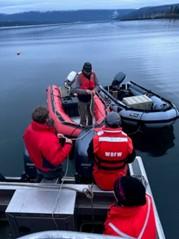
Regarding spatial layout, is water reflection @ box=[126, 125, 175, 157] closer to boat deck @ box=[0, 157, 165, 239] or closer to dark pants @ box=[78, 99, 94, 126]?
dark pants @ box=[78, 99, 94, 126]

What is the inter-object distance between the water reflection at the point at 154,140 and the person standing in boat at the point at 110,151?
13.3ft

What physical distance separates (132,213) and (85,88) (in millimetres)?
4623

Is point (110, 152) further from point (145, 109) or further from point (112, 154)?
point (145, 109)

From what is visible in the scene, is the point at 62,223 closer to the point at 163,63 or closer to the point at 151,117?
the point at 151,117

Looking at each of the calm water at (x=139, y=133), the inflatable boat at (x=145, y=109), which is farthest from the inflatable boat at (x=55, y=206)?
the inflatable boat at (x=145, y=109)

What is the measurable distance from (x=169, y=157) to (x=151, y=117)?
104 cm

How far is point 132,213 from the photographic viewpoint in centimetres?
221

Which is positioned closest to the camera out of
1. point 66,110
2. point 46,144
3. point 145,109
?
point 46,144

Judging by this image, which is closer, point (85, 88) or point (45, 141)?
point (45, 141)

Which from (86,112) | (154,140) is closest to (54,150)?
(86,112)

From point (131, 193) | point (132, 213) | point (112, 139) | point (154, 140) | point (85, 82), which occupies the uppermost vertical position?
point (131, 193)

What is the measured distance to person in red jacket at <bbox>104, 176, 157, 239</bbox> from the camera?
2.16 meters

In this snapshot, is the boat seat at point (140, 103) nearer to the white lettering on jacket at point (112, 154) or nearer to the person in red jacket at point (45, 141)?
the white lettering on jacket at point (112, 154)

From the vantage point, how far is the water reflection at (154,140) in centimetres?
766
